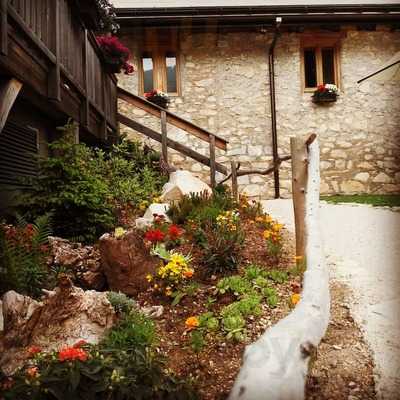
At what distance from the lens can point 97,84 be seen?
6062mm

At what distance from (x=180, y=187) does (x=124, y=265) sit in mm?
2489

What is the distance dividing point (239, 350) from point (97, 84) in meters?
5.22

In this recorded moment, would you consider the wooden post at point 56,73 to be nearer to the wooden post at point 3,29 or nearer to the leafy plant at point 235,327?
the wooden post at point 3,29

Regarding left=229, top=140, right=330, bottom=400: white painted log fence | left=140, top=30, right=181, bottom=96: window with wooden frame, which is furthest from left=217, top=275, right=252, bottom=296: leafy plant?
left=140, top=30, right=181, bottom=96: window with wooden frame

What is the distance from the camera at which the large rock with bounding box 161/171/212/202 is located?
532cm

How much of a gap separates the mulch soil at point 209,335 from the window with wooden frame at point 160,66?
6227 mm

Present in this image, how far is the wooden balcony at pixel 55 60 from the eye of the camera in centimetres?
314

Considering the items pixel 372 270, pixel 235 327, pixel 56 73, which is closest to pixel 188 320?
pixel 235 327

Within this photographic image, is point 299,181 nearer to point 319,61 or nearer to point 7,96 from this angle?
point 7,96

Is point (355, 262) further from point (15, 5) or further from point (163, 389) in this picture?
point (15, 5)

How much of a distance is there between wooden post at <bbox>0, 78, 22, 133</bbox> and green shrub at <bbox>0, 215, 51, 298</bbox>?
36.2 inches

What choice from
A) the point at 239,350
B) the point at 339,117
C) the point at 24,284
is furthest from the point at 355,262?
the point at 339,117

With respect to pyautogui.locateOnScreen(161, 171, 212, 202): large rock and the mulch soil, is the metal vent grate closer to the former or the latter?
pyautogui.locateOnScreen(161, 171, 212, 202): large rock

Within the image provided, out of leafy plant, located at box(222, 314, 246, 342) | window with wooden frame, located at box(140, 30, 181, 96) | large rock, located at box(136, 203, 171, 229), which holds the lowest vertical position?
leafy plant, located at box(222, 314, 246, 342)
